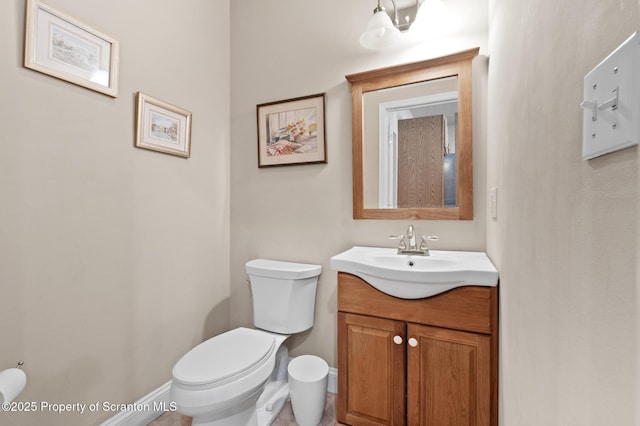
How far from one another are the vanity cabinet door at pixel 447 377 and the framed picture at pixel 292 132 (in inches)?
45.3

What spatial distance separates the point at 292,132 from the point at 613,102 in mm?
1694

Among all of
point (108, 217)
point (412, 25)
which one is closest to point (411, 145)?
point (412, 25)

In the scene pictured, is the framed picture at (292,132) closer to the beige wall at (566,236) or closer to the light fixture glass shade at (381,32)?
the light fixture glass shade at (381,32)

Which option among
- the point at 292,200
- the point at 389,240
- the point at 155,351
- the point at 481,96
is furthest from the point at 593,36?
the point at 155,351

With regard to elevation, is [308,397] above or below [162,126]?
below

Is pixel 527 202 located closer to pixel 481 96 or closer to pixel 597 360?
pixel 597 360

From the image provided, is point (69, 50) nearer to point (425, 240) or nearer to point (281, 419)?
point (425, 240)

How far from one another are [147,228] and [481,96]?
1901 mm

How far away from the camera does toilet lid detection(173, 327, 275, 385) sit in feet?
3.72

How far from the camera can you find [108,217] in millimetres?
1347

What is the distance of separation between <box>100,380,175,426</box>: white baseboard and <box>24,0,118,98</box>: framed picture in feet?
5.06

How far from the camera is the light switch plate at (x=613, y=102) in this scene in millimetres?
284

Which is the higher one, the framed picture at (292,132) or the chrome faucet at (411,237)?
the framed picture at (292,132)

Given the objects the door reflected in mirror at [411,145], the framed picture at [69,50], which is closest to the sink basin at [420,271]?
the door reflected in mirror at [411,145]
